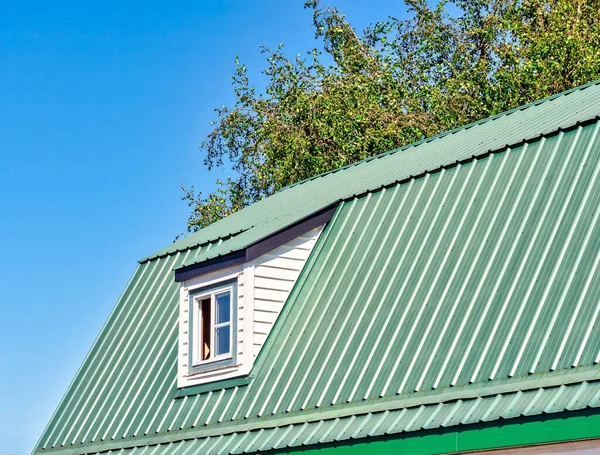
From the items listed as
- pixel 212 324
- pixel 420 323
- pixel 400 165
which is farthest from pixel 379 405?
pixel 400 165

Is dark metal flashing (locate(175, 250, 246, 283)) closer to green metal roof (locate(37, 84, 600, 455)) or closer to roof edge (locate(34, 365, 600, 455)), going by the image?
green metal roof (locate(37, 84, 600, 455))

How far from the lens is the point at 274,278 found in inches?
584

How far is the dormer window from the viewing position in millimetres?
14867

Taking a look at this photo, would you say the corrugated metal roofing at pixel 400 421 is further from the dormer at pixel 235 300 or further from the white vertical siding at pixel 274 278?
the white vertical siding at pixel 274 278

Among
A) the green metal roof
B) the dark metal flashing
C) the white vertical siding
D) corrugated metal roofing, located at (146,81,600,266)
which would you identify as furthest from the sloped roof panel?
the dark metal flashing

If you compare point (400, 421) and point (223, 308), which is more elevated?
point (223, 308)

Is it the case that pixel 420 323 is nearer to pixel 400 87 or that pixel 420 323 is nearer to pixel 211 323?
pixel 211 323

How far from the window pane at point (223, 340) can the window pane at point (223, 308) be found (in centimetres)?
12

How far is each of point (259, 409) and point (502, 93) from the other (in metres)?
17.9

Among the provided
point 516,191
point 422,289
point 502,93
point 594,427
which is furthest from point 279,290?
point 502,93

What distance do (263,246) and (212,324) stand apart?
1309 mm

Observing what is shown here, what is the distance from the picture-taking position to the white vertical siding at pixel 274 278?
14.5 metres

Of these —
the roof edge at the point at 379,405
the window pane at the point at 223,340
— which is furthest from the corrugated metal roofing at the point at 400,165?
the roof edge at the point at 379,405

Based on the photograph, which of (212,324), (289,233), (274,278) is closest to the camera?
(274,278)
